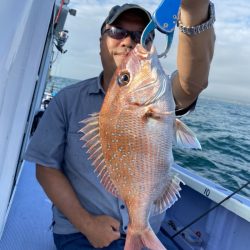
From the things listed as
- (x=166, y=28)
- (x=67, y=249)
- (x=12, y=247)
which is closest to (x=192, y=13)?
(x=166, y=28)

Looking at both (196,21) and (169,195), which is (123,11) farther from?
(169,195)

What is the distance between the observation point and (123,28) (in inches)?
74.9

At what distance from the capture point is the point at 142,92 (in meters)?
1.32

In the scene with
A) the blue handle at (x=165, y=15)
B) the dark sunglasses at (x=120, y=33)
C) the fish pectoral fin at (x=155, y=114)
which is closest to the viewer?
the blue handle at (x=165, y=15)

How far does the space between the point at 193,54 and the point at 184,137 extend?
1.31 feet

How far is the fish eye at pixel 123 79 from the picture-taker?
133 cm

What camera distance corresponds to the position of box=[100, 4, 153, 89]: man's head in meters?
1.88

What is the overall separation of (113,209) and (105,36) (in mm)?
990

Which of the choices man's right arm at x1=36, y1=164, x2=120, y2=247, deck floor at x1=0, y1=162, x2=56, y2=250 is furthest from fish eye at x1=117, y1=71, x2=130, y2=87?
deck floor at x1=0, y1=162, x2=56, y2=250

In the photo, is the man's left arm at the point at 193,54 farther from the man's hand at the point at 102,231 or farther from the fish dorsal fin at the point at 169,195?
the man's hand at the point at 102,231

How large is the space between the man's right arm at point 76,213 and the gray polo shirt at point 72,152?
6 centimetres

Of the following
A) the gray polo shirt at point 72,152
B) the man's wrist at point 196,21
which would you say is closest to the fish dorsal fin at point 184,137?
the man's wrist at point 196,21

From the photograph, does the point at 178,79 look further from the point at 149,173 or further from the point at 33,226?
the point at 33,226

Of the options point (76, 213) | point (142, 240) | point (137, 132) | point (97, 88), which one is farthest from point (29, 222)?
point (137, 132)
